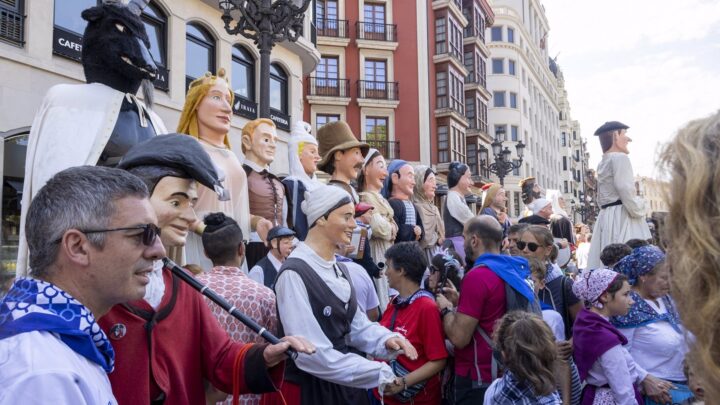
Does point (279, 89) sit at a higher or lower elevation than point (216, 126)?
higher

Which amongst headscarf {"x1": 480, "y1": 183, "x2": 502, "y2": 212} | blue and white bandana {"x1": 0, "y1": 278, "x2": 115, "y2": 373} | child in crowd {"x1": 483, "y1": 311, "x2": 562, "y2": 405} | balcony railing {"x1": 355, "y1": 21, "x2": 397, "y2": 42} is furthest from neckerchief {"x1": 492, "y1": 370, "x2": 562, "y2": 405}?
balcony railing {"x1": 355, "y1": 21, "x2": 397, "y2": 42}

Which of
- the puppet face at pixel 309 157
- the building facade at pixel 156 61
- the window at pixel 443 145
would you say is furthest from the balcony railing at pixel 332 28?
the puppet face at pixel 309 157

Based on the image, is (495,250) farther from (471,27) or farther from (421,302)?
(471,27)

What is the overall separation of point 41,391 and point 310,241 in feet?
7.26

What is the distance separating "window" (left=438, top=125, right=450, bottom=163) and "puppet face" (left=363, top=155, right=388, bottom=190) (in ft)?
89.2

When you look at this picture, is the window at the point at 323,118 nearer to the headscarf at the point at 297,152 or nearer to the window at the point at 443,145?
the window at the point at 443,145

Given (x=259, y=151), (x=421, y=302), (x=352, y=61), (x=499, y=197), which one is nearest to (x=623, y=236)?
(x=499, y=197)

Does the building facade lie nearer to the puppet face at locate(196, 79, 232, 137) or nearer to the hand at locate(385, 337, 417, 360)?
the puppet face at locate(196, 79, 232, 137)

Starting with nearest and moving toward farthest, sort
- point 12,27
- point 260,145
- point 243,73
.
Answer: point 260,145
point 12,27
point 243,73

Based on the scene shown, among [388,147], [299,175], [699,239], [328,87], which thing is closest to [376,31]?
[328,87]

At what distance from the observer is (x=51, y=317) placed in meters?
1.52

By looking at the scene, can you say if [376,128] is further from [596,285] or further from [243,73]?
[596,285]

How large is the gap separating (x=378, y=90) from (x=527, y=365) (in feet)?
95.9

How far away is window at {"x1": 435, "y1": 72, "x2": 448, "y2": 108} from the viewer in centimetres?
3338
